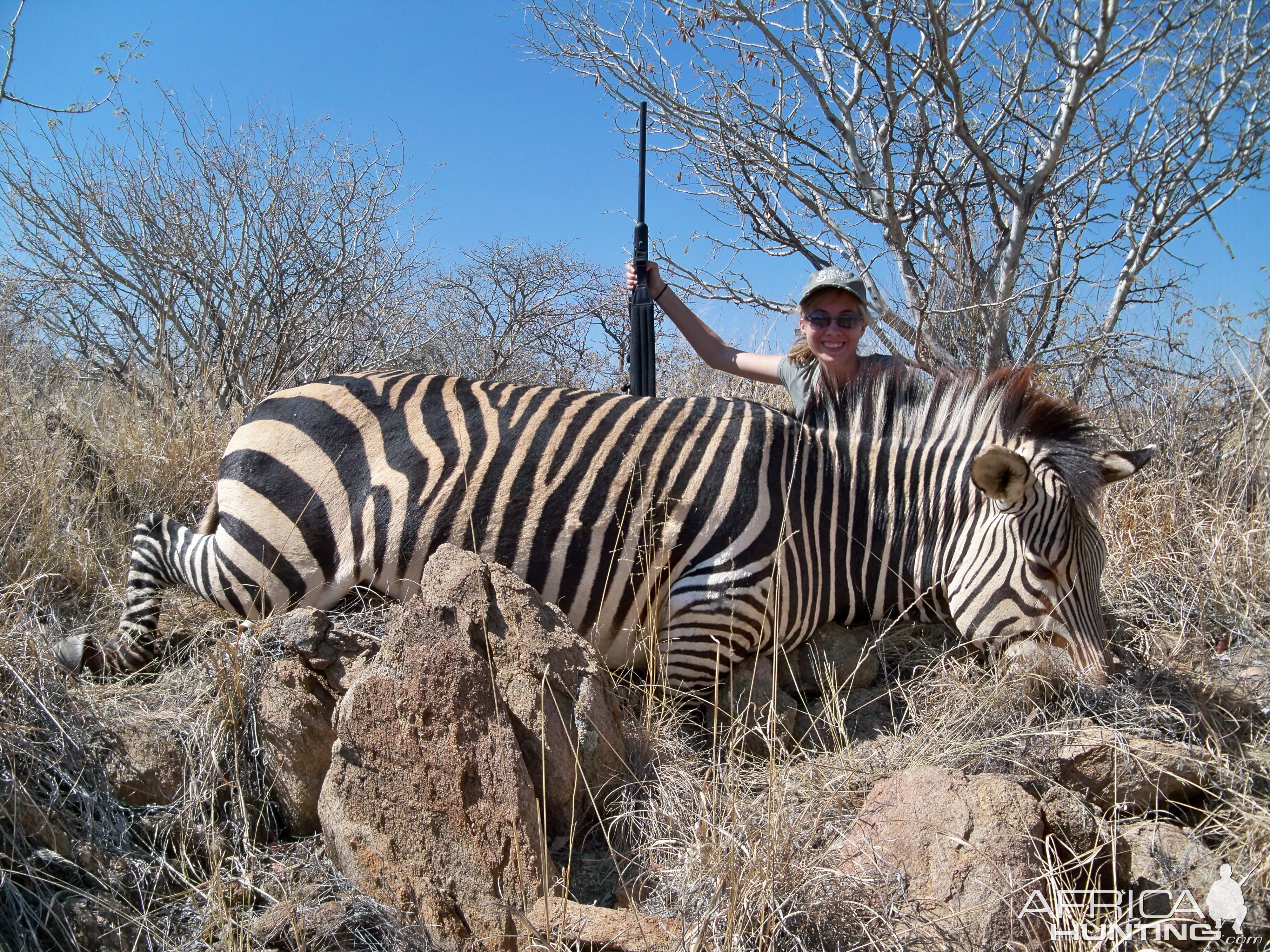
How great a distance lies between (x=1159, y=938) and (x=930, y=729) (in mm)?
942

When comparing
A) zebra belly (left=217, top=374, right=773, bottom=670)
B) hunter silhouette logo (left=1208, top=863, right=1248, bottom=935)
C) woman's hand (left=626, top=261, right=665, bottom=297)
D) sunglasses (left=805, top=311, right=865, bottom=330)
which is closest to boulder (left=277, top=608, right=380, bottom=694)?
zebra belly (left=217, top=374, right=773, bottom=670)

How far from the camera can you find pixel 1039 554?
296 centimetres

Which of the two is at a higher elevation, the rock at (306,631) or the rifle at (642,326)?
the rifle at (642,326)

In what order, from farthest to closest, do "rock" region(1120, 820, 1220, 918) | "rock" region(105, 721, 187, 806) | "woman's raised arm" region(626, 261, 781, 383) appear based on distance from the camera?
"woman's raised arm" region(626, 261, 781, 383)
"rock" region(105, 721, 187, 806)
"rock" region(1120, 820, 1220, 918)

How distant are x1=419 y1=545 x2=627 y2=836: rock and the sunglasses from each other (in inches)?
99.2

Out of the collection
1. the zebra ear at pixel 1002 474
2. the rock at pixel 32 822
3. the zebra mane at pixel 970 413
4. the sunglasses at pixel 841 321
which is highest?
the sunglasses at pixel 841 321

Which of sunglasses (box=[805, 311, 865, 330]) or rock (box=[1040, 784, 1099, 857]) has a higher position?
sunglasses (box=[805, 311, 865, 330])

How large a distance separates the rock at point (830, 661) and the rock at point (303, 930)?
189 centimetres

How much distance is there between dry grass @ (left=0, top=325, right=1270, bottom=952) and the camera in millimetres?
1976

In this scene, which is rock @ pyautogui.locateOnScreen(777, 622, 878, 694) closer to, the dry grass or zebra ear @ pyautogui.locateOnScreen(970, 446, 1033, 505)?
the dry grass

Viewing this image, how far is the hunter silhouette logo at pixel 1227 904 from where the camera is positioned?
2.04 meters

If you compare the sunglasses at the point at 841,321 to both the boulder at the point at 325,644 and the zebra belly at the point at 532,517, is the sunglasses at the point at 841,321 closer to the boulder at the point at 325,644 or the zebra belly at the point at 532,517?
the zebra belly at the point at 532,517

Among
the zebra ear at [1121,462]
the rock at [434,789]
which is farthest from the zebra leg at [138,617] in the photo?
the zebra ear at [1121,462]
